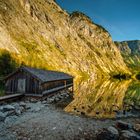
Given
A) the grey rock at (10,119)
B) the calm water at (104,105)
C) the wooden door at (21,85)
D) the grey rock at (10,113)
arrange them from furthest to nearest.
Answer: the wooden door at (21,85)
the calm water at (104,105)
the grey rock at (10,113)
the grey rock at (10,119)

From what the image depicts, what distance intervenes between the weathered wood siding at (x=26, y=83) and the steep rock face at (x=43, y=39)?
4500 cm

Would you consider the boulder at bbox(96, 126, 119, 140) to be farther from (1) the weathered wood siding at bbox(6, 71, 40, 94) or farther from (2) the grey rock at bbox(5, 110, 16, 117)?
(1) the weathered wood siding at bbox(6, 71, 40, 94)

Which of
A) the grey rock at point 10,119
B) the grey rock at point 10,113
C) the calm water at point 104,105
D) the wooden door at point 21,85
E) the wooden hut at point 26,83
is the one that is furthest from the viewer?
the wooden door at point 21,85

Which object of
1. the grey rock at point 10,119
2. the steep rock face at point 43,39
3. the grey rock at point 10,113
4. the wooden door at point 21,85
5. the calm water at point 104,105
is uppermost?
the steep rock face at point 43,39

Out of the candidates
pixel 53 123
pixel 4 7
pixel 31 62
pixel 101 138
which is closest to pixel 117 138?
pixel 101 138

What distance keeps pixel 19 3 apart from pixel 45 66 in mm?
63315

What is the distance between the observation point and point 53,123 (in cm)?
2142

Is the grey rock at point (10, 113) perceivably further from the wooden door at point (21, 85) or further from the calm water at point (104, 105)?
the wooden door at point (21, 85)

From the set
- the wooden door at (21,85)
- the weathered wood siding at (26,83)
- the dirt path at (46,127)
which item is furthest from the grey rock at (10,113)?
the wooden door at (21,85)

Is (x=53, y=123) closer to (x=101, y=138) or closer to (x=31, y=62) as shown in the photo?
(x=101, y=138)

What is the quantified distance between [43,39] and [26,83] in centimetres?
10212

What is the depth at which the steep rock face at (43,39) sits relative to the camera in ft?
330

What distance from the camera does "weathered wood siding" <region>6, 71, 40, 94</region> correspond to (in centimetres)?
3644

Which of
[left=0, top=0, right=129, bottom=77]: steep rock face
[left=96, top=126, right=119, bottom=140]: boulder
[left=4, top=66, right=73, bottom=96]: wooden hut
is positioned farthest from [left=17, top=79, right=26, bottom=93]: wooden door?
[left=0, top=0, right=129, bottom=77]: steep rock face
